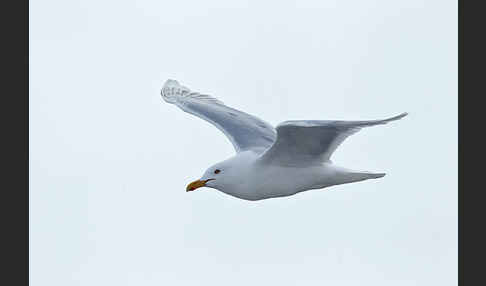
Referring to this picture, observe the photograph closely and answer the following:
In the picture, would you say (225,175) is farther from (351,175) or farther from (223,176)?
(351,175)

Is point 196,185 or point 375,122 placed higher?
point 375,122

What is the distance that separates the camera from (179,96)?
10.3 m

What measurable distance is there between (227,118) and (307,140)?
1.72 m

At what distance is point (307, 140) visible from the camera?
26.0 ft

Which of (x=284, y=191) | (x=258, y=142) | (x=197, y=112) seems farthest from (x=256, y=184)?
(x=197, y=112)

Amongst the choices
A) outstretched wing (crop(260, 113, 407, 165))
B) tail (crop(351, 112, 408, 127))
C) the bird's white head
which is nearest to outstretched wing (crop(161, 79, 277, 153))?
the bird's white head

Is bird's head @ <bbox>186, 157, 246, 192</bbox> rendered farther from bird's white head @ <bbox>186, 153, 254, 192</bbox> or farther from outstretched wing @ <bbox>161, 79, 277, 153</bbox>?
outstretched wing @ <bbox>161, 79, 277, 153</bbox>

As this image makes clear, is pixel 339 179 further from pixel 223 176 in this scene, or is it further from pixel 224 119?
pixel 224 119

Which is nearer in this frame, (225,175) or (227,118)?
(225,175)

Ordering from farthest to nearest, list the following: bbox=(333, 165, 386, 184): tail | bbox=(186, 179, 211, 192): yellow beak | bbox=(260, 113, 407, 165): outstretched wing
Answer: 1. bbox=(186, 179, 211, 192): yellow beak
2. bbox=(333, 165, 386, 184): tail
3. bbox=(260, 113, 407, 165): outstretched wing

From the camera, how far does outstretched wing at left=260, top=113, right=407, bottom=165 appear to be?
752 centimetres

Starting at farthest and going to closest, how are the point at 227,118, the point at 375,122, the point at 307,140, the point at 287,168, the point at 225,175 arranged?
the point at 227,118
the point at 225,175
the point at 287,168
the point at 307,140
the point at 375,122

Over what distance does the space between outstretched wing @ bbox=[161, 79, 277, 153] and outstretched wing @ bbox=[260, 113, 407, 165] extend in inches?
34.6

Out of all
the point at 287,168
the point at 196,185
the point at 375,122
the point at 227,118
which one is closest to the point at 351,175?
the point at 287,168
